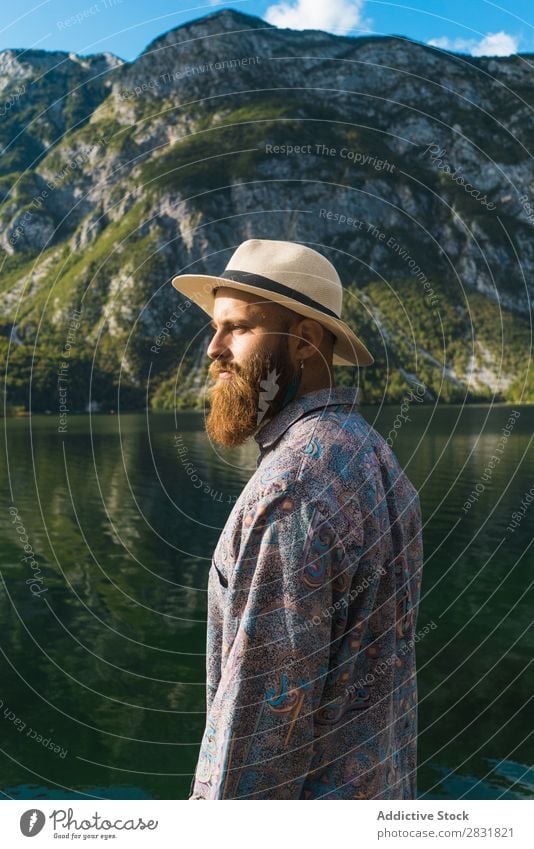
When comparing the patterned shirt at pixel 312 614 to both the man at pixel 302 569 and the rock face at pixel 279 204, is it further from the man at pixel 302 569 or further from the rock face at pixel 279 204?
the rock face at pixel 279 204

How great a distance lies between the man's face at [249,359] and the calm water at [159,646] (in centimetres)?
34

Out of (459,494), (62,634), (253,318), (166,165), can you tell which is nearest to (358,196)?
(166,165)

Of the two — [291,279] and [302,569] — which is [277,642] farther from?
[291,279]

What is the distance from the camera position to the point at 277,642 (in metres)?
2.16

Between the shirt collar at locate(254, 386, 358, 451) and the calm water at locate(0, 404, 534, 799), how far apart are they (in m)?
0.14

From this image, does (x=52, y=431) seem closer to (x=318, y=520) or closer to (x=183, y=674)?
(x=183, y=674)

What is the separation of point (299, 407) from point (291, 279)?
16.4 inches

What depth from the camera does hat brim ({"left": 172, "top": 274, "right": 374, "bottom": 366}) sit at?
2.57 meters

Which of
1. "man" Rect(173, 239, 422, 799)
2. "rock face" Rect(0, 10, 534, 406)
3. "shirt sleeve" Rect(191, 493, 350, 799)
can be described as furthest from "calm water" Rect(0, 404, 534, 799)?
"rock face" Rect(0, 10, 534, 406)

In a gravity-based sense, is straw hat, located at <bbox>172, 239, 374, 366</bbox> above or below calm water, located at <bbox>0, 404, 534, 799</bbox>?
above

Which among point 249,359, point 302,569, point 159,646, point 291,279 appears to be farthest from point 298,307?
point 159,646

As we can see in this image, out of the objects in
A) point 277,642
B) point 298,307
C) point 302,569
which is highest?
point 298,307

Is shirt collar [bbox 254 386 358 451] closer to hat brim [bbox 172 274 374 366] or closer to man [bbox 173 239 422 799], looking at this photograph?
man [bbox 173 239 422 799]

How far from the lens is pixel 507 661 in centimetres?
2041
